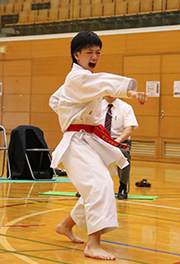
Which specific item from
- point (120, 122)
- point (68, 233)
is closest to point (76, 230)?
point (68, 233)

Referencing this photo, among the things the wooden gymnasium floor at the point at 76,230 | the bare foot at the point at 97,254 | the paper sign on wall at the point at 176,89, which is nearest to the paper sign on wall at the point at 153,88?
the paper sign on wall at the point at 176,89

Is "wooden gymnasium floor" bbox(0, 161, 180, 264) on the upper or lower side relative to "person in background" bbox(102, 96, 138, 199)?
lower

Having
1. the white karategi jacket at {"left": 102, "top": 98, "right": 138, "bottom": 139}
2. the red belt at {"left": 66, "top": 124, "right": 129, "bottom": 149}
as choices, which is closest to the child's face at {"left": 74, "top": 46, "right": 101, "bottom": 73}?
the red belt at {"left": 66, "top": 124, "right": 129, "bottom": 149}

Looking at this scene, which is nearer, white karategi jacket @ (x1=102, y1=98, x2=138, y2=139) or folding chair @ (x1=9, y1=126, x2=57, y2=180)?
white karategi jacket @ (x1=102, y1=98, x2=138, y2=139)

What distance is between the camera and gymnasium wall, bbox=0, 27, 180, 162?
10406 millimetres

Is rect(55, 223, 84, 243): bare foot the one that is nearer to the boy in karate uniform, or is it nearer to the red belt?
the boy in karate uniform

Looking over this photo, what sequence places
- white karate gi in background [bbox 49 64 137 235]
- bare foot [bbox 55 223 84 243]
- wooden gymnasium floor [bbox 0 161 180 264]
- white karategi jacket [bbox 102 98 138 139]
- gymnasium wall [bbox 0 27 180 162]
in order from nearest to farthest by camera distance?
white karate gi in background [bbox 49 64 137 235] < wooden gymnasium floor [bbox 0 161 180 264] < bare foot [bbox 55 223 84 243] < white karategi jacket [bbox 102 98 138 139] < gymnasium wall [bbox 0 27 180 162]

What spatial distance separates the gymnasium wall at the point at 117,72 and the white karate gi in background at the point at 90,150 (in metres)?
7.85

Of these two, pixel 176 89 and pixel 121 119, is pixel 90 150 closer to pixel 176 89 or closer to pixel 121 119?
pixel 121 119

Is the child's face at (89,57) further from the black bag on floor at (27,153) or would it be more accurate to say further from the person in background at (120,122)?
the black bag on floor at (27,153)

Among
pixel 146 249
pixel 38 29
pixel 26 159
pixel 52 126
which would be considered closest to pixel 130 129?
pixel 26 159

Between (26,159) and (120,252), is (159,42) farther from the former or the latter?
(120,252)

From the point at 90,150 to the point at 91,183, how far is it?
25 cm

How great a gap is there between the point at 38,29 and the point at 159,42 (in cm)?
392
